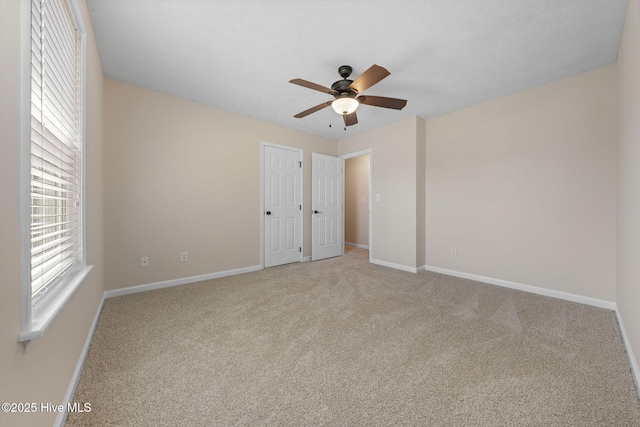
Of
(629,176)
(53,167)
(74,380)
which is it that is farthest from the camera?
(629,176)

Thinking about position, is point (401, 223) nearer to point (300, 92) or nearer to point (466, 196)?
point (466, 196)

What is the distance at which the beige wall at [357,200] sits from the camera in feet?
20.3

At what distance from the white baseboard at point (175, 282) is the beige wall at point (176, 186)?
5cm

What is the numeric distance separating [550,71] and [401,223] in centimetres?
245

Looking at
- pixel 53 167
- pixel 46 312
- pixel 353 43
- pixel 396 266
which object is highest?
pixel 353 43

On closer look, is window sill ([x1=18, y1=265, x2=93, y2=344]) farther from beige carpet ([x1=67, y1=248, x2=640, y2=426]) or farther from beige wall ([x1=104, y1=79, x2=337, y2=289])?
beige wall ([x1=104, y1=79, x2=337, y2=289])

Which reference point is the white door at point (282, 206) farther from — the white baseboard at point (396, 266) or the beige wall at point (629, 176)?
the beige wall at point (629, 176)

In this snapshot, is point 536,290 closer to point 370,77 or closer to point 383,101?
point 383,101

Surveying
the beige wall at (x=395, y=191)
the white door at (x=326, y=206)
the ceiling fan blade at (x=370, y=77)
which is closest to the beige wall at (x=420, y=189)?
the beige wall at (x=395, y=191)

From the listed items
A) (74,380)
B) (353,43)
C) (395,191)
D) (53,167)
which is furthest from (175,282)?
(395,191)

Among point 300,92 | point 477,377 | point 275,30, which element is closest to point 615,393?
point 477,377

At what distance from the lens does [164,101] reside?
10.3 ft

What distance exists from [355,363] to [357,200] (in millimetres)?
4965

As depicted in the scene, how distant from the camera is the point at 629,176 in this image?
1.85m
